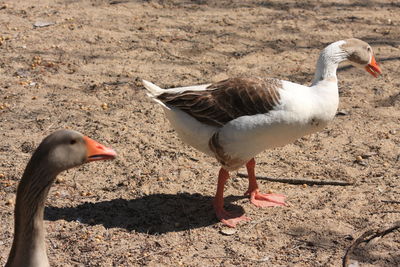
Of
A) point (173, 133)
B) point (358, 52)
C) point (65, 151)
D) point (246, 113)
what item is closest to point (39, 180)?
point (65, 151)

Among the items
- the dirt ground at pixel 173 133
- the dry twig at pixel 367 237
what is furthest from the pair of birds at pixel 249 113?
the dry twig at pixel 367 237

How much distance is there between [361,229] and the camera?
15.1ft

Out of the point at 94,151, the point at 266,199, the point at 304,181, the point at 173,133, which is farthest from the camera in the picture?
the point at 173,133

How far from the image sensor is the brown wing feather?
180 inches

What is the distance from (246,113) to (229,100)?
186mm

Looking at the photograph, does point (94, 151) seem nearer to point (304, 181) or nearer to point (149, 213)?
point (149, 213)

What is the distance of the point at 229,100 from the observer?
15.4ft

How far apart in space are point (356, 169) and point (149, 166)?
1.86m

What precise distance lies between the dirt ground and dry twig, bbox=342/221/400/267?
59 millimetres

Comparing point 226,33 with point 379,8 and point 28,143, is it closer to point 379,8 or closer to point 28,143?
point 379,8

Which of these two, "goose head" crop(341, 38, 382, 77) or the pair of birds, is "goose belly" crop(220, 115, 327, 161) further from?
"goose head" crop(341, 38, 382, 77)

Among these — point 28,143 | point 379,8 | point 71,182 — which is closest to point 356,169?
point 71,182

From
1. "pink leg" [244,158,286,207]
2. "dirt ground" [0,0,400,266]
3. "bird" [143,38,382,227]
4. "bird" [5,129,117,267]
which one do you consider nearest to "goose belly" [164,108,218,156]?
"bird" [143,38,382,227]

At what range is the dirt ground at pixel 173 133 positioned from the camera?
4.50 meters
